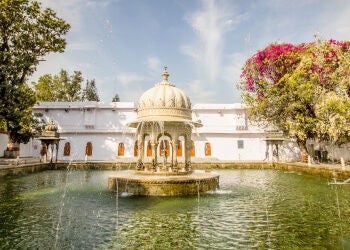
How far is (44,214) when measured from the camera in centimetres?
769

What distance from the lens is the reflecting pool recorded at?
17.6 ft

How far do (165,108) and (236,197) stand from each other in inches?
241

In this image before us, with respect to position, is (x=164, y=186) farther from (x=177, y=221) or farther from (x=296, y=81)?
(x=296, y=81)

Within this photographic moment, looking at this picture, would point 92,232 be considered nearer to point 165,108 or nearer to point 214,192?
point 214,192

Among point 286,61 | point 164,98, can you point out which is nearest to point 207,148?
point 286,61

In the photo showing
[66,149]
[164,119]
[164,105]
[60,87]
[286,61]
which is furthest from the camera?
[60,87]

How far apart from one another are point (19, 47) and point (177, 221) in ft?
73.2

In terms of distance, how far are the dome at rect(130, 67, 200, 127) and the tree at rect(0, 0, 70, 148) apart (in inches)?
519

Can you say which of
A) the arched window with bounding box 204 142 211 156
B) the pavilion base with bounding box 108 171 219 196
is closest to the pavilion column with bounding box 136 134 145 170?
the pavilion base with bounding box 108 171 219 196

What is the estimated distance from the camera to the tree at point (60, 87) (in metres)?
42.6

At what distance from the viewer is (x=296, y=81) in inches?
849

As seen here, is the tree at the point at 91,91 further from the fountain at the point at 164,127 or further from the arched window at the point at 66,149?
the fountain at the point at 164,127

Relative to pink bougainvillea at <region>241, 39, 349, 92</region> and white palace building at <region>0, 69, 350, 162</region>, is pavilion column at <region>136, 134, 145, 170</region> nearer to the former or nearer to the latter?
pink bougainvillea at <region>241, 39, 349, 92</region>

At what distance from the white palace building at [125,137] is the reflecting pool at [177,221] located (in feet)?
74.1
